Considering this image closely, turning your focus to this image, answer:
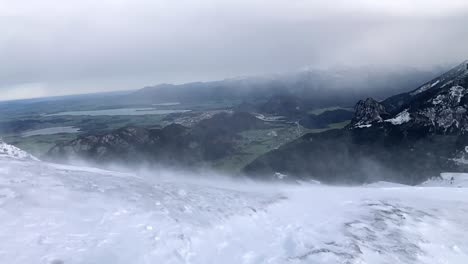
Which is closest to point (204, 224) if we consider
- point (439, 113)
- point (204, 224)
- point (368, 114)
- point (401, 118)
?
point (204, 224)

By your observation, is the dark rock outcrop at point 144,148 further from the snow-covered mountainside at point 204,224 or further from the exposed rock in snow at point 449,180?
the snow-covered mountainside at point 204,224

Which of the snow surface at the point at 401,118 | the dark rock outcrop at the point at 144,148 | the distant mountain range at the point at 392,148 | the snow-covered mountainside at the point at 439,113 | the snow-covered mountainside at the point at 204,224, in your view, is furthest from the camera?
the dark rock outcrop at the point at 144,148

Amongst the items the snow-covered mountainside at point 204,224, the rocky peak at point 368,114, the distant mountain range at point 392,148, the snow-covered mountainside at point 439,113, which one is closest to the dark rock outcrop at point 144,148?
the distant mountain range at point 392,148

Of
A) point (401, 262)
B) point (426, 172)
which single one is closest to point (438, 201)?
point (401, 262)

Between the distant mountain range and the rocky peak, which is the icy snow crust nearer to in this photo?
the distant mountain range

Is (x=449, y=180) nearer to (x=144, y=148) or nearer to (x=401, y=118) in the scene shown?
(x=401, y=118)

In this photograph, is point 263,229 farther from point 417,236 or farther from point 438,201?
point 438,201
